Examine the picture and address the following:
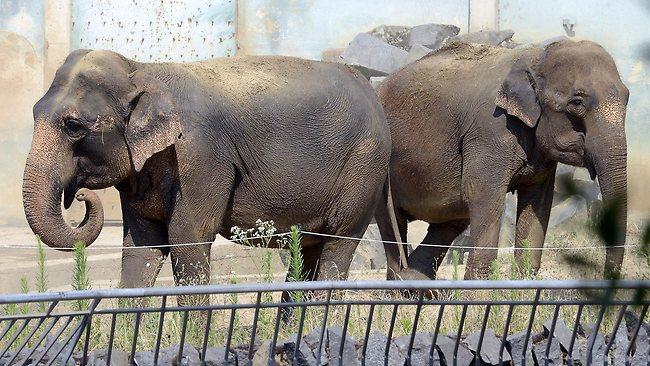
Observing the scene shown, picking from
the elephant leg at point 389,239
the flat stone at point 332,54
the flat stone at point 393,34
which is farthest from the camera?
the flat stone at point 393,34

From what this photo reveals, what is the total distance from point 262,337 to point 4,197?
436 inches

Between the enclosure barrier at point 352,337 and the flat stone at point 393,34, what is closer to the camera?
the enclosure barrier at point 352,337

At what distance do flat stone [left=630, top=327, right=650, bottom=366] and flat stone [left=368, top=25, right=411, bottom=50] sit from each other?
11018 millimetres

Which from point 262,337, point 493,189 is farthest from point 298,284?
point 493,189

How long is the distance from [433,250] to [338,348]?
5275 mm

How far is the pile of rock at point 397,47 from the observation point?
1623 cm

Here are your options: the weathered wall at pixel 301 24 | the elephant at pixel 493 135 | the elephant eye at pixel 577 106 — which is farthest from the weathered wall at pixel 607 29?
the elephant eye at pixel 577 106

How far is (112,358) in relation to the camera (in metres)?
5.80

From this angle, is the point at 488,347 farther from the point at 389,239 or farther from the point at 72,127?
the point at 389,239

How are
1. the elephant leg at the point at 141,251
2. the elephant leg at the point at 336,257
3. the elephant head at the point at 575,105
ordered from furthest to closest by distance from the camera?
1. the elephant head at the point at 575,105
2. the elephant leg at the point at 336,257
3. the elephant leg at the point at 141,251

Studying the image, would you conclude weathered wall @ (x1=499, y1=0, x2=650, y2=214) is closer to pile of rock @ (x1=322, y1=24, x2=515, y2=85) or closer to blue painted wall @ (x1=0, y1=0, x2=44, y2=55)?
pile of rock @ (x1=322, y1=24, x2=515, y2=85)

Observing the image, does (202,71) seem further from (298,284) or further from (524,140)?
(298,284)

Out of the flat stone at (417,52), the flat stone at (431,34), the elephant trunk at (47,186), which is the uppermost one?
the elephant trunk at (47,186)

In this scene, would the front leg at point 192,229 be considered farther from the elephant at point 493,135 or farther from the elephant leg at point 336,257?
the elephant at point 493,135
